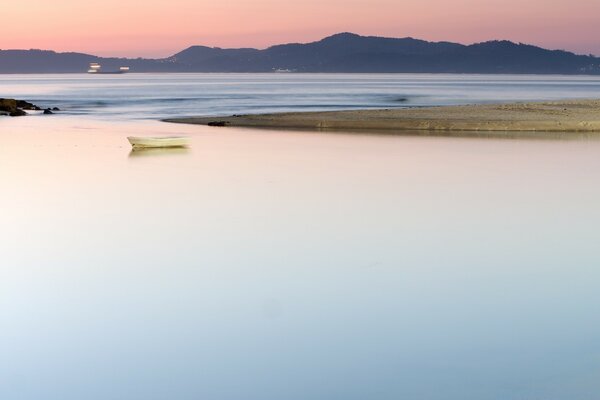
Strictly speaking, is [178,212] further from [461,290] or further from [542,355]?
[542,355]

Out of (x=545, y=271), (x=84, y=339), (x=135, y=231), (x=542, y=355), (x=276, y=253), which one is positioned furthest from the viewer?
(x=135, y=231)

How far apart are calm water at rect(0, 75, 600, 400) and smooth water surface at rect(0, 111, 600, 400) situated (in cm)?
2

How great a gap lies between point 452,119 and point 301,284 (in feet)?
70.5

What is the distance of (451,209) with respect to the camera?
13.0 meters

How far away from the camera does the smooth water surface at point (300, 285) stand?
19.3 ft

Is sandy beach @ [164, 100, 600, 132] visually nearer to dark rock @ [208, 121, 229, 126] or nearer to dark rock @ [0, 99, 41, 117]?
dark rock @ [208, 121, 229, 126]

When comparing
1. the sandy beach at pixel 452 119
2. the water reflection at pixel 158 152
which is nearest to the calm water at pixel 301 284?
the water reflection at pixel 158 152

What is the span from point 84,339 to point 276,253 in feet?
11.1

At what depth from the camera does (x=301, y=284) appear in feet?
27.6

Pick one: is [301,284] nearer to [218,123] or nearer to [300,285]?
[300,285]

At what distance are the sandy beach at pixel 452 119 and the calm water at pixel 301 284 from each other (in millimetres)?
9938

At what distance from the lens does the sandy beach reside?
2725cm

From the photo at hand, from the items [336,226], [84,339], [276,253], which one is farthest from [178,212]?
[84,339]

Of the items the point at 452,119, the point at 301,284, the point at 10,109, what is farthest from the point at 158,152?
the point at 10,109
